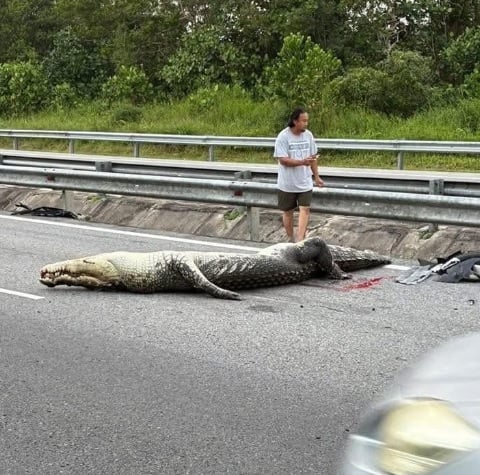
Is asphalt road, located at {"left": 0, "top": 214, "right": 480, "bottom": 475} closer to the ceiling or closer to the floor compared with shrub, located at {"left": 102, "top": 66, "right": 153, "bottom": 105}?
closer to the floor

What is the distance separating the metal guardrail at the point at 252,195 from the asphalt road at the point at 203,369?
100 centimetres

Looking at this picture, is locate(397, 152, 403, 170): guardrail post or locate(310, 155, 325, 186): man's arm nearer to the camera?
locate(310, 155, 325, 186): man's arm

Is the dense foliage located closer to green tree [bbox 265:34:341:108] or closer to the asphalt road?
green tree [bbox 265:34:341:108]

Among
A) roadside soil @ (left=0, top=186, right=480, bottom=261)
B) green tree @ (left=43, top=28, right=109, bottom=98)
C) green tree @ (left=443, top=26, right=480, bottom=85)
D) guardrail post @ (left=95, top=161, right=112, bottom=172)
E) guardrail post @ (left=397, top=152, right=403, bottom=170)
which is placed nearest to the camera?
roadside soil @ (left=0, top=186, right=480, bottom=261)

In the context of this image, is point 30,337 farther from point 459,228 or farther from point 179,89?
point 179,89

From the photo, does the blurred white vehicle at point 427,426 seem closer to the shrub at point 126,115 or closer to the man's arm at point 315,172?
the man's arm at point 315,172

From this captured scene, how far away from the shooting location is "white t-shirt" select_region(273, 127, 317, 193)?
10.4 metres

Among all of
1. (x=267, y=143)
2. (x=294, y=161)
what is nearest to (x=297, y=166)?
(x=294, y=161)

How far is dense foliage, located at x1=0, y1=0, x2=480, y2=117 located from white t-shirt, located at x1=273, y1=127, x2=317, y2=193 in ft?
46.1

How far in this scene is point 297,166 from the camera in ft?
34.1

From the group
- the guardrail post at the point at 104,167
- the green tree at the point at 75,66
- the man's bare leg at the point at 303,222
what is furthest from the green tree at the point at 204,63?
the man's bare leg at the point at 303,222

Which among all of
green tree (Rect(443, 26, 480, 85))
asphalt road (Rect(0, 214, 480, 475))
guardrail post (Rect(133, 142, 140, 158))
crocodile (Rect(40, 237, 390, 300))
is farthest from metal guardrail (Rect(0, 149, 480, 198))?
green tree (Rect(443, 26, 480, 85))

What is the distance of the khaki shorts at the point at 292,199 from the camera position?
10438 mm

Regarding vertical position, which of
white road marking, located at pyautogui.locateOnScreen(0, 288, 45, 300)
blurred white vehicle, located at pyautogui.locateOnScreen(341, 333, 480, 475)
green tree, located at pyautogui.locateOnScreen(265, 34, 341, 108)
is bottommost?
white road marking, located at pyautogui.locateOnScreen(0, 288, 45, 300)
